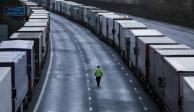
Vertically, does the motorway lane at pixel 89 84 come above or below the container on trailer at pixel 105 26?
below

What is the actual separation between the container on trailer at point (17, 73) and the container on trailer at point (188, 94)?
27.8 feet

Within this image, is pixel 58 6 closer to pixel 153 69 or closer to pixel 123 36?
pixel 123 36

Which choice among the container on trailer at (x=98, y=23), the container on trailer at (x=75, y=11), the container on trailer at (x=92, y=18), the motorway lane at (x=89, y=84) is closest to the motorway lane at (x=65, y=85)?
the motorway lane at (x=89, y=84)

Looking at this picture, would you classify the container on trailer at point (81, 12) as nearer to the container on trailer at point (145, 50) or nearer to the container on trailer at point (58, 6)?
the container on trailer at point (58, 6)

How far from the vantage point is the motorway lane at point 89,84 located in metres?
38.7

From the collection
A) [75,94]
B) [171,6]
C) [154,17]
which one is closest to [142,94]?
[75,94]

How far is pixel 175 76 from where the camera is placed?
2869 centimetres

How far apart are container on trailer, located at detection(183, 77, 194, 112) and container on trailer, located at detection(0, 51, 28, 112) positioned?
27.8ft

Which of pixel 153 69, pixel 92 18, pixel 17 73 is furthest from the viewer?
pixel 92 18

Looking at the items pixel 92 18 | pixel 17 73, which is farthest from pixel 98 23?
pixel 17 73

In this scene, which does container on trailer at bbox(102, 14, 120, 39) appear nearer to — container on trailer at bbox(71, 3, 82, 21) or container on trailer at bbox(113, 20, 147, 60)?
container on trailer at bbox(113, 20, 147, 60)

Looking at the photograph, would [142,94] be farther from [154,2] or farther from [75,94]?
[154,2]

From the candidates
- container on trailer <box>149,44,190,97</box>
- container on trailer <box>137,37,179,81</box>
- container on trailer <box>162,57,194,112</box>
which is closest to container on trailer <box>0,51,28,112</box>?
container on trailer <box>162,57,194,112</box>

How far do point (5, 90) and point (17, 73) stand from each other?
5131mm
